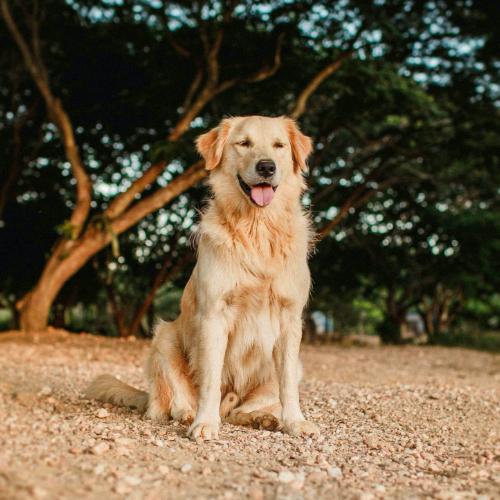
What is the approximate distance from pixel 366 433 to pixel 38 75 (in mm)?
8204

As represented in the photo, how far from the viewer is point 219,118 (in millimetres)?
11688

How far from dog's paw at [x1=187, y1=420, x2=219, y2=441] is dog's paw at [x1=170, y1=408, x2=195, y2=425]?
1.21ft

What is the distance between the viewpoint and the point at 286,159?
4137 millimetres

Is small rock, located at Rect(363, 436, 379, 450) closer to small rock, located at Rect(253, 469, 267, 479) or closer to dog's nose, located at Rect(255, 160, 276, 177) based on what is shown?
small rock, located at Rect(253, 469, 267, 479)

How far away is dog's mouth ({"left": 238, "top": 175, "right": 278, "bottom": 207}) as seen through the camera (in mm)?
3828

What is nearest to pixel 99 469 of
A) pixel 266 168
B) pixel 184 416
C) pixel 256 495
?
pixel 256 495

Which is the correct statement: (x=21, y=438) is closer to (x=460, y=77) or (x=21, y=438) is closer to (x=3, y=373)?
(x=3, y=373)

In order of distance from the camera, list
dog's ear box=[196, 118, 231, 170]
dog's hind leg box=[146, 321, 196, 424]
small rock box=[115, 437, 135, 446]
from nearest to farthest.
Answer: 1. small rock box=[115, 437, 135, 446]
2. dog's hind leg box=[146, 321, 196, 424]
3. dog's ear box=[196, 118, 231, 170]

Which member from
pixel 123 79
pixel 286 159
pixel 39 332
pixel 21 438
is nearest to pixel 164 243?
pixel 123 79

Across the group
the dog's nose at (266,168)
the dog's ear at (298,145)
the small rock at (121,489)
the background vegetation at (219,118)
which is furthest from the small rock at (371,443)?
the background vegetation at (219,118)

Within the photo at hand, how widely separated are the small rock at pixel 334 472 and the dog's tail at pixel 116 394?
182 cm

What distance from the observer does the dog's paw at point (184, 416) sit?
Result: 3.80 metres

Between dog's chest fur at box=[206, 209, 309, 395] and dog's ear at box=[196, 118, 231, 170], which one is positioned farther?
dog's ear at box=[196, 118, 231, 170]

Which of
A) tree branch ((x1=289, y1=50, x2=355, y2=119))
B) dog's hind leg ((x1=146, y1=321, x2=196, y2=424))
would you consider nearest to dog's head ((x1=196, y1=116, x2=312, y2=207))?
dog's hind leg ((x1=146, y1=321, x2=196, y2=424))
